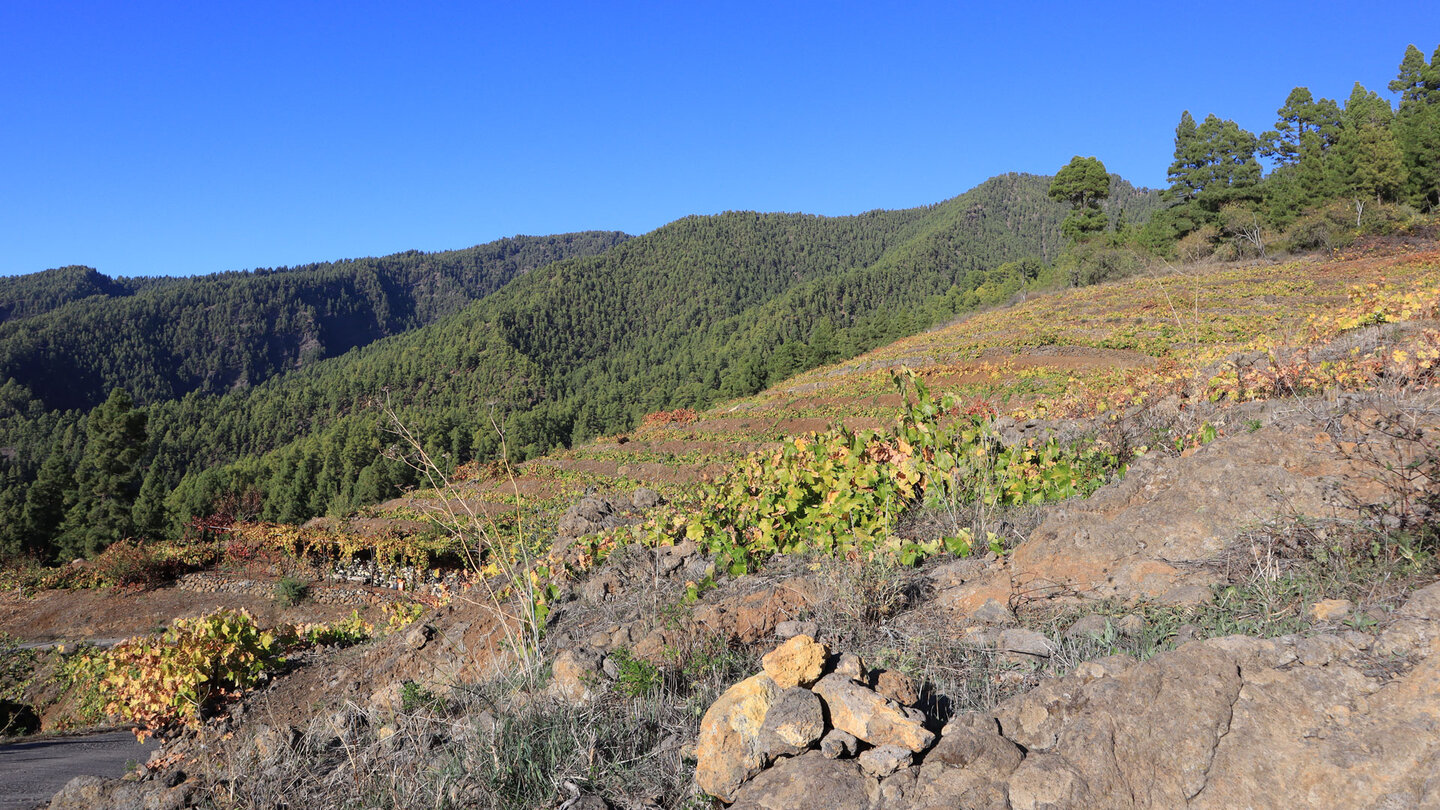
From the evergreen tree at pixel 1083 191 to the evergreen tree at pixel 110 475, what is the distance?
5187 centimetres

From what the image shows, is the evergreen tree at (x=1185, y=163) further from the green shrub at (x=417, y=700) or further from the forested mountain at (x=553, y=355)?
the green shrub at (x=417, y=700)

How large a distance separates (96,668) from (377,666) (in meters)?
4.64

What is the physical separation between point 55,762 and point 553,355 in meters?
121

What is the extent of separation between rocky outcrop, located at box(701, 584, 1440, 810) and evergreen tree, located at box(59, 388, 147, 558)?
30609 millimetres

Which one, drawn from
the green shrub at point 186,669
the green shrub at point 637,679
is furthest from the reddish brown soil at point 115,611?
the green shrub at point 637,679

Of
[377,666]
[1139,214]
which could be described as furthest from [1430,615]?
[1139,214]

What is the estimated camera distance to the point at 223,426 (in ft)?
289

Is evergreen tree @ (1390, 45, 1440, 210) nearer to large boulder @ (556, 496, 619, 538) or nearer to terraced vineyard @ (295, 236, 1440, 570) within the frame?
terraced vineyard @ (295, 236, 1440, 570)

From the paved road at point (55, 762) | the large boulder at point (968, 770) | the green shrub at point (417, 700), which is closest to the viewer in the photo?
the large boulder at point (968, 770)

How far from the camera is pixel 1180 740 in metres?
1.62

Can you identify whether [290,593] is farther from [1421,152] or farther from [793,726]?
[1421,152]

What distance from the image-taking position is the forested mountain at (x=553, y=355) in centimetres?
4528

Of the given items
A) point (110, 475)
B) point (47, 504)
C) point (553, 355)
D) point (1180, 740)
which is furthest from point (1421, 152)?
point (553, 355)

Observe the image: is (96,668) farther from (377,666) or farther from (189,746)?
(189,746)
